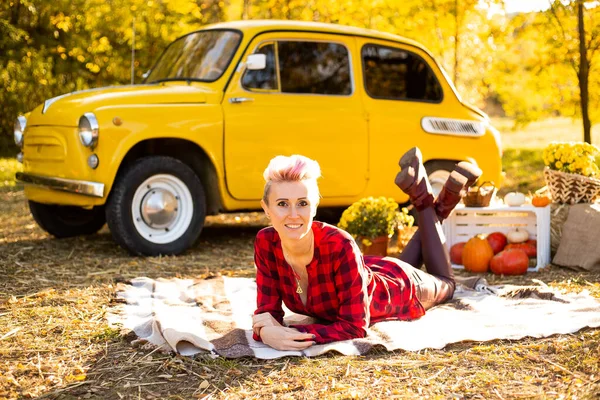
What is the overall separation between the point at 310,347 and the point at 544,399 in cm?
119

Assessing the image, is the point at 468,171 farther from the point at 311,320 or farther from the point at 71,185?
the point at 71,185

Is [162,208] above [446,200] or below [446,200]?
below

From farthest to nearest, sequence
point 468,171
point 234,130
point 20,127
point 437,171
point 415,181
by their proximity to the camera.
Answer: point 437,171 < point 20,127 < point 234,130 < point 468,171 < point 415,181

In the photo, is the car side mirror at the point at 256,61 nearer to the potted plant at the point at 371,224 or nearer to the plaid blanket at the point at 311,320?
the potted plant at the point at 371,224

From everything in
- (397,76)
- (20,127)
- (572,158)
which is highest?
(397,76)

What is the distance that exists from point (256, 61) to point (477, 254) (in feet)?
7.87

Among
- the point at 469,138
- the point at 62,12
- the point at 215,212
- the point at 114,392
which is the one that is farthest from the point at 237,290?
the point at 62,12

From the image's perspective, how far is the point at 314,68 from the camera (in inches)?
295

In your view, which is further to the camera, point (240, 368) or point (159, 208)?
point (159, 208)

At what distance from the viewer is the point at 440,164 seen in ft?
26.1

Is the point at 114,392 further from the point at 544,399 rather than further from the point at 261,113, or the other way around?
the point at 261,113

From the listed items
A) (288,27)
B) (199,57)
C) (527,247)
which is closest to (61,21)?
(199,57)

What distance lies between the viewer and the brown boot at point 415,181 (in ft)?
15.7

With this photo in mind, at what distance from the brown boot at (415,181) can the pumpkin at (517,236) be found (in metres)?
1.90
